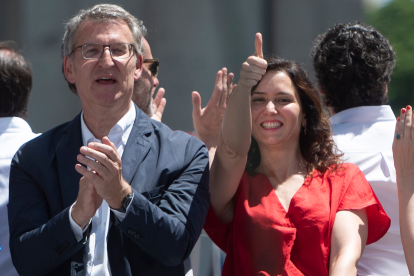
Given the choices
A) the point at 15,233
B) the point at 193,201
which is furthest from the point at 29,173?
the point at 193,201

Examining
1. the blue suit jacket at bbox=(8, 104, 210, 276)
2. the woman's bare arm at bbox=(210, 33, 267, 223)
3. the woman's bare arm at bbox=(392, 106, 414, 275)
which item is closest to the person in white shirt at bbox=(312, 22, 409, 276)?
the woman's bare arm at bbox=(392, 106, 414, 275)

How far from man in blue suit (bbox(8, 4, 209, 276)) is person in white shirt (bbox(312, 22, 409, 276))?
852mm

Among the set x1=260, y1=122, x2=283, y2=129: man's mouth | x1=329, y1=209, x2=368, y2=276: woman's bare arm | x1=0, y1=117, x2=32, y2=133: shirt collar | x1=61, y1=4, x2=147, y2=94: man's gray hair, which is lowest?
x1=329, y1=209, x2=368, y2=276: woman's bare arm

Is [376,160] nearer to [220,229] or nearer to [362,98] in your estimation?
[362,98]

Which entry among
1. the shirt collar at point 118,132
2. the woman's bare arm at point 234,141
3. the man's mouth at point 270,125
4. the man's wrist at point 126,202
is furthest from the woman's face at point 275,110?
the man's wrist at point 126,202

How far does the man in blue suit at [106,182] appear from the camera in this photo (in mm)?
1564

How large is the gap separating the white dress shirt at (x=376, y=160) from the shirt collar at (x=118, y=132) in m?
1.04

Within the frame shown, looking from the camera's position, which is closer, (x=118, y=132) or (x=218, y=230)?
(x=118, y=132)

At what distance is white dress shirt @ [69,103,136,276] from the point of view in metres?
1.65

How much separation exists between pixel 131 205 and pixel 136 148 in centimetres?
32

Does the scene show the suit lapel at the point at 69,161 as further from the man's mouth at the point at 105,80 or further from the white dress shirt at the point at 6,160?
the white dress shirt at the point at 6,160

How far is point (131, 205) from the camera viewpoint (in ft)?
5.05

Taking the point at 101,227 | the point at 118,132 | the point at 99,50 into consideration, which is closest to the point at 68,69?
the point at 99,50

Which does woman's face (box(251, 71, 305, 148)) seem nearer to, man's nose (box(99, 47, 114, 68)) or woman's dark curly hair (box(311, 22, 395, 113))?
woman's dark curly hair (box(311, 22, 395, 113))
